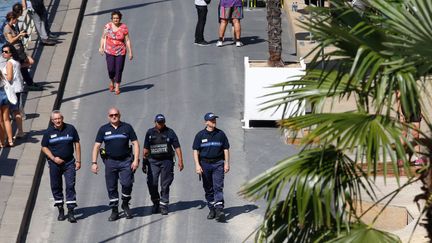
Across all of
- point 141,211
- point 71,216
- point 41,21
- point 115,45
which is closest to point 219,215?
point 141,211

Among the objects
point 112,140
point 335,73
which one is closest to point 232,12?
point 112,140

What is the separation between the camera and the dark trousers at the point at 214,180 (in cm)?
1795

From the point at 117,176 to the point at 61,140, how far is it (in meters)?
0.95

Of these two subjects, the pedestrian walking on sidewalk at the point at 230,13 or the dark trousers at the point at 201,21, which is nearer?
the pedestrian walking on sidewalk at the point at 230,13

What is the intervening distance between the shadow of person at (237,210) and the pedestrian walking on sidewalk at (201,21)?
342 inches

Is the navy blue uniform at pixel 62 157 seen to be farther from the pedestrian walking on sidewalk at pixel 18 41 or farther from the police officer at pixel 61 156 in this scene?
the pedestrian walking on sidewalk at pixel 18 41

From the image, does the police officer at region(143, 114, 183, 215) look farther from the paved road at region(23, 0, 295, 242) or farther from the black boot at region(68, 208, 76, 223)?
the black boot at region(68, 208, 76, 223)

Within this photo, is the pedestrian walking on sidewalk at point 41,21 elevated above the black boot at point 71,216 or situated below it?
above

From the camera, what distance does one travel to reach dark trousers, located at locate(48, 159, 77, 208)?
1803 cm

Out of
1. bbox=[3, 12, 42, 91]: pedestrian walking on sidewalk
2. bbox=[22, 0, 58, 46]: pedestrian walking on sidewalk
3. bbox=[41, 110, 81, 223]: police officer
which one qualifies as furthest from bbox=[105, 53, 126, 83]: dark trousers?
bbox=[41, 110, 81, 223]: police officer

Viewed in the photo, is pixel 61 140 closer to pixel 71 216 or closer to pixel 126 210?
pixel 71 216

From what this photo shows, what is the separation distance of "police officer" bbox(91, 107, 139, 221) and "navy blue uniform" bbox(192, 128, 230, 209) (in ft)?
2.96

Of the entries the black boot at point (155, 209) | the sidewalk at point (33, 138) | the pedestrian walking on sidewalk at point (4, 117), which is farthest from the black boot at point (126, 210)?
the pedestrian walking on sidewalk at point (4, 117)

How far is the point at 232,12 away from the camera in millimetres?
26344
